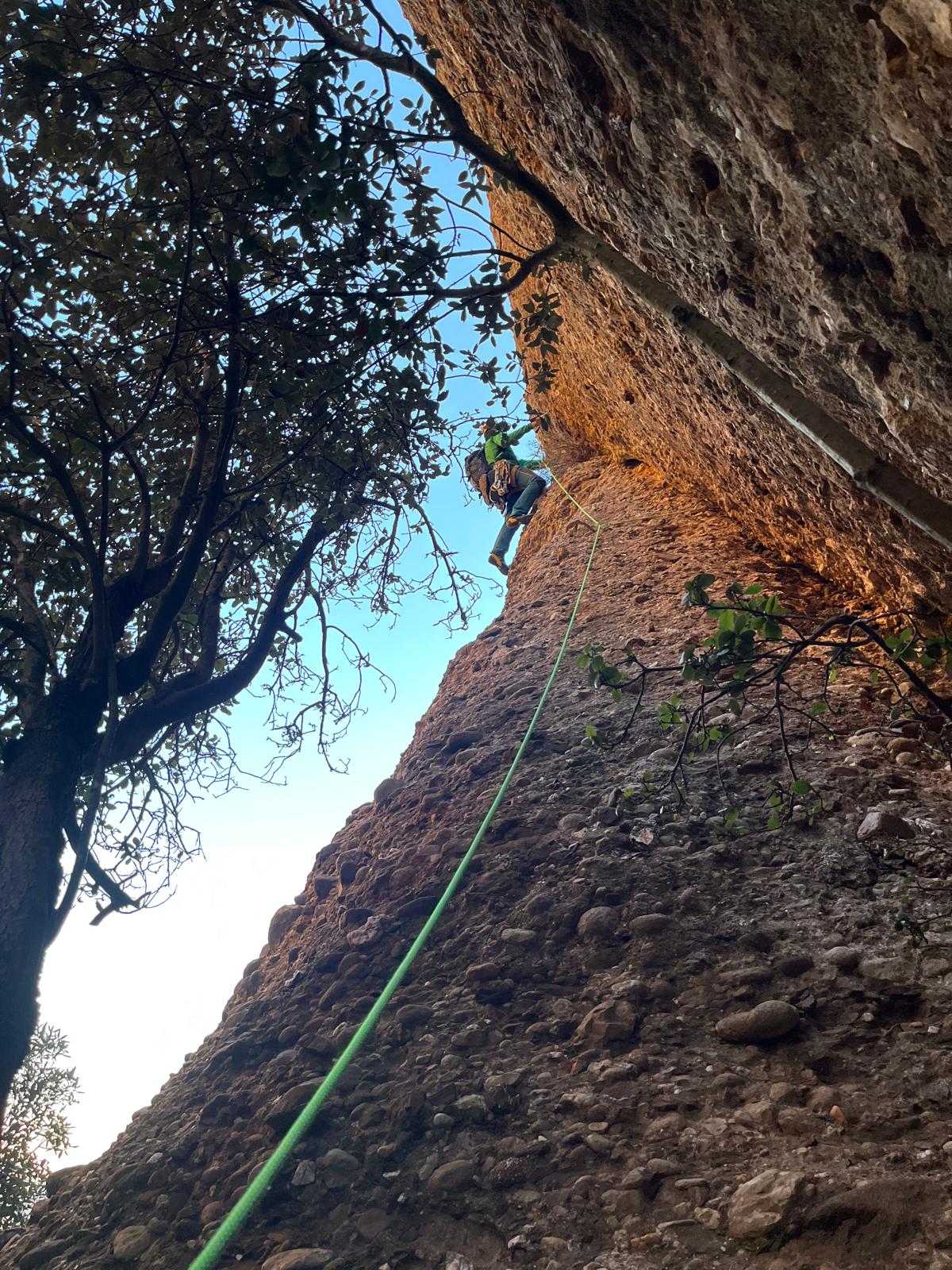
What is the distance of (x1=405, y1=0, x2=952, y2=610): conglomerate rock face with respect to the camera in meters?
Answer: 1.75

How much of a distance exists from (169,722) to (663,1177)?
11.2ft

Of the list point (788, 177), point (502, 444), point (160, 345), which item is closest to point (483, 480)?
point (502, 444)

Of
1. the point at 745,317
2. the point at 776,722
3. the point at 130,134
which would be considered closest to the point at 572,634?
the point at 776,722

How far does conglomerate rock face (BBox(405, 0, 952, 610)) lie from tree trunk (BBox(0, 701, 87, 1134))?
327 centimetres

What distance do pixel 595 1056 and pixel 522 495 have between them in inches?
318

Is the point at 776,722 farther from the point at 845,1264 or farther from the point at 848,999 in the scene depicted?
the point at 845,1264

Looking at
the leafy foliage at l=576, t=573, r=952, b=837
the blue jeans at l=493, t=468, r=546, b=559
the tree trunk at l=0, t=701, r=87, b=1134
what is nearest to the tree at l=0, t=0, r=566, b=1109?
the tree trunk at l=0, t=701, r=87, b=1134

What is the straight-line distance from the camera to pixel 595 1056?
2693 millimetres

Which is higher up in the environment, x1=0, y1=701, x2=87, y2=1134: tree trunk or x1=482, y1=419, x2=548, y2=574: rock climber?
x1=482, y1=419, x2=548, y2=574: rock climber

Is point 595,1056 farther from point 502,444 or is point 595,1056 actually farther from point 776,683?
point 502,444

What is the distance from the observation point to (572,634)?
20.5ft

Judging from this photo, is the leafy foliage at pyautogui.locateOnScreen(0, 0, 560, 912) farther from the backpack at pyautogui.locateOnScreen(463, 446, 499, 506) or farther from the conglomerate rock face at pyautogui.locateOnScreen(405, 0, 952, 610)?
the backpack at pyautogui.locateOnScreen(463, 446, 499, 506)

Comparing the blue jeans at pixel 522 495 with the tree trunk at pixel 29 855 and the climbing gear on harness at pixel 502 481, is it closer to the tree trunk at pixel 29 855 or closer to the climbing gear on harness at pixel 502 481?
the climbing gear on harness at pixel 502 481

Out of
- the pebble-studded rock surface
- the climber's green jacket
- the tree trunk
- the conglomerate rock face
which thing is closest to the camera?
the conglomerate rock face
